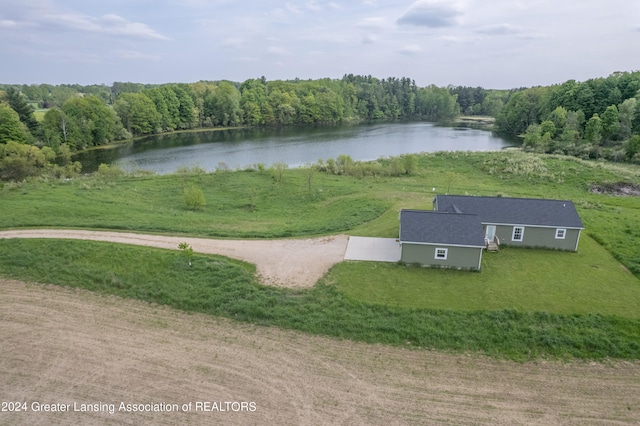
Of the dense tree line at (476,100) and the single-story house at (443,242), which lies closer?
the single-story house at (443,242)

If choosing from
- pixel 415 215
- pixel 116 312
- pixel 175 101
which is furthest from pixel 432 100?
pixel 116 312

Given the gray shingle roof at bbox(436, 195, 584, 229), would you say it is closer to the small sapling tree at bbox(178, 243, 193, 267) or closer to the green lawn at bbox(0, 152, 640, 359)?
the green lawn at bbox(0, 152, 640, 359)

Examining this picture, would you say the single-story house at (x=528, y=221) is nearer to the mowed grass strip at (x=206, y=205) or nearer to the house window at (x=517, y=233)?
the house window at (x=517, y=233)

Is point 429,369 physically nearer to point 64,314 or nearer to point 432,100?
point 64,314

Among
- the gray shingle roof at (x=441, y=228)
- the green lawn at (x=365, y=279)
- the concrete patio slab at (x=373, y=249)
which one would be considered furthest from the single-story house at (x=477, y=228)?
the concrete patio slab at (x=373, y=249)

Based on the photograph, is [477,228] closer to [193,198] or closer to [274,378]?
[274,378]

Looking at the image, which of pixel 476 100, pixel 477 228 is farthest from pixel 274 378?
pixel 476 100
